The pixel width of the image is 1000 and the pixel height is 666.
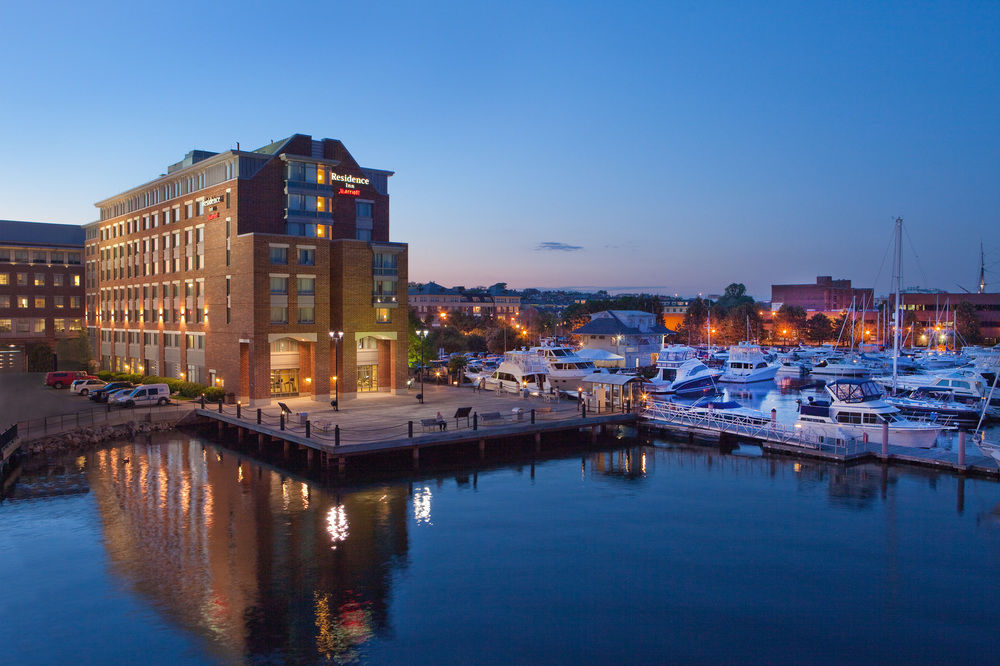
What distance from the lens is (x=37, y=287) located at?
85.2 m

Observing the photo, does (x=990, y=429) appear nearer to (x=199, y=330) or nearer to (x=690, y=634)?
(x=690, y=634)

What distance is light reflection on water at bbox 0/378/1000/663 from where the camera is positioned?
17.9m

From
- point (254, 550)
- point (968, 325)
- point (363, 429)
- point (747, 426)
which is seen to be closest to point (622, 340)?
point (747, 426)

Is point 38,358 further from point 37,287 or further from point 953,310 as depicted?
point 953,310

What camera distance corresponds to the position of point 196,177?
193ft

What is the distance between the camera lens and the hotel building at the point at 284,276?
2023 inches

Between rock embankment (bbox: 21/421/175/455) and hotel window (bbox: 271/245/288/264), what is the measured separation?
46.1 ft

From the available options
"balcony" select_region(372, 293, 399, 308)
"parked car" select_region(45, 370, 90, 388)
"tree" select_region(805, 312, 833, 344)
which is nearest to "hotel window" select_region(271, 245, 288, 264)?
"balcony" select_region(372, 293, 399, 308)

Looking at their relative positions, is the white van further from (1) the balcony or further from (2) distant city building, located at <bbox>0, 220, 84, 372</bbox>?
(2) distant city building, located at <bbox>0, 220, 84, 372</bbox>

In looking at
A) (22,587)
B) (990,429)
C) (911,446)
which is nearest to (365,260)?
(22,587)

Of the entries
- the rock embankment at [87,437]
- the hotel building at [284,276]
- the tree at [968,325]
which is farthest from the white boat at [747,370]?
the tree at [968,325]

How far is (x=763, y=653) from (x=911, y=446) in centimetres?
2748

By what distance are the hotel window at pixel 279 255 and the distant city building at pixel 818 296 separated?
154548mm

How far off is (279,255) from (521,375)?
22.7m
